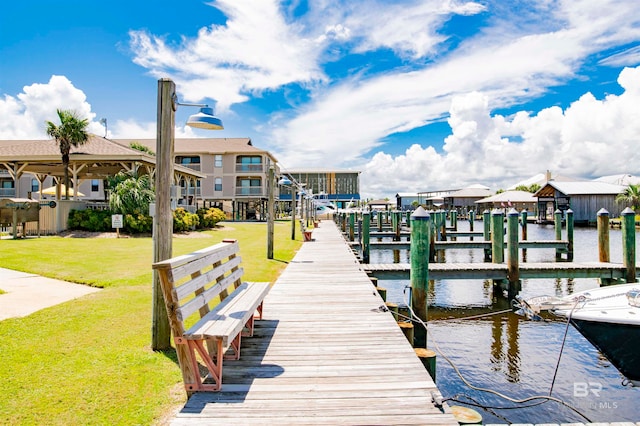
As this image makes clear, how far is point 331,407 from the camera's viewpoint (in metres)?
3.52

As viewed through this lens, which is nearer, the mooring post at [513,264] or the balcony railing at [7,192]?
the mooring post at [513,264]

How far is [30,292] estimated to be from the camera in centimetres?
819

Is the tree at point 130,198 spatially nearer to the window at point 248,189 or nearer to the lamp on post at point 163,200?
the lamp on post at point 163,200

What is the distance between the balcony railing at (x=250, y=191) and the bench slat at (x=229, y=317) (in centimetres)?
4366

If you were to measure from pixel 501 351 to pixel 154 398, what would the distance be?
7.44 m

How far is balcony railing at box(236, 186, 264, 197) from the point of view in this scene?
49219 mm

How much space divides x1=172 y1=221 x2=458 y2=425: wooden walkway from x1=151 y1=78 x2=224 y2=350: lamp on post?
3.55ft

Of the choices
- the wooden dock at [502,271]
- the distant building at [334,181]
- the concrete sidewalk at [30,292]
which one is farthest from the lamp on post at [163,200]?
the distant building at [334,181]

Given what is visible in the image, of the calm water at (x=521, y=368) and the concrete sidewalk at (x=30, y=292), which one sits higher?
the concrete sidewalk at (x=30, y=292)

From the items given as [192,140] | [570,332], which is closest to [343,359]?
[570,332]

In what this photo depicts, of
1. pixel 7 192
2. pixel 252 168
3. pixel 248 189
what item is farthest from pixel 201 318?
pixel 7 192

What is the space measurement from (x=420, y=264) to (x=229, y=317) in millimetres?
4493

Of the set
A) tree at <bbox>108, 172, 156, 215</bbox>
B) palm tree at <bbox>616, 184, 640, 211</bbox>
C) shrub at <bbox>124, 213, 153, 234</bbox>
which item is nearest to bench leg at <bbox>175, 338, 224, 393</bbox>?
shrub at <bbox>124, 213, 153, 234</bbox>

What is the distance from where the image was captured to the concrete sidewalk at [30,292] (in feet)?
22.3
